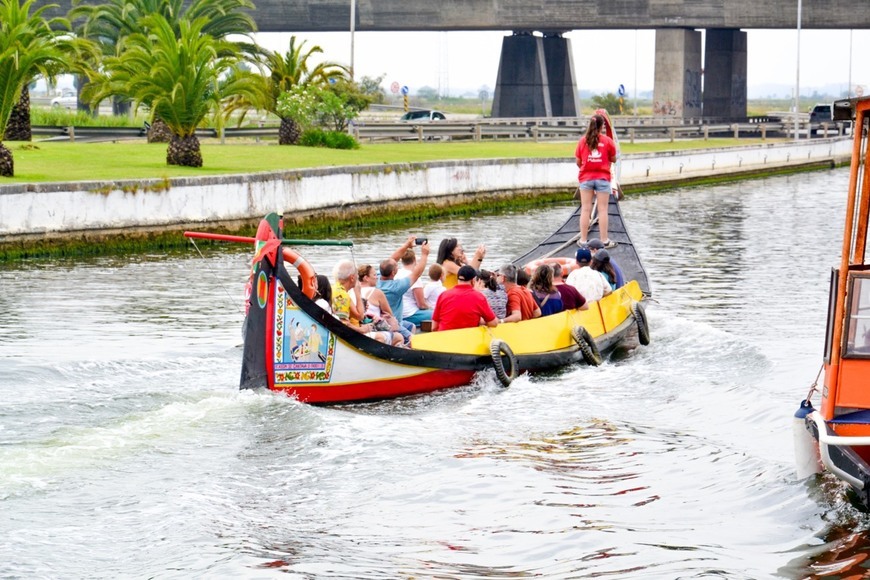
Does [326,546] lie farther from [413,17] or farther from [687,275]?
[413,17]

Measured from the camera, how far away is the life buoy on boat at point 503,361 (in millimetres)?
Result: 14133

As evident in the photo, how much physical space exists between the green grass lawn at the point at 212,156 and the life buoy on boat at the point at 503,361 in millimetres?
14125

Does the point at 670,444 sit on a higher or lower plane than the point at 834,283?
lower

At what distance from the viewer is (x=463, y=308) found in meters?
14.4

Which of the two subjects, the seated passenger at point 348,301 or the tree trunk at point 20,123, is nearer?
the seated passenger at point 348,301

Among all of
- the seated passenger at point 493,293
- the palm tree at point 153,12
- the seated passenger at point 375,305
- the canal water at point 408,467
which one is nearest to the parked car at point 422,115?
the palm tree at point 153,12

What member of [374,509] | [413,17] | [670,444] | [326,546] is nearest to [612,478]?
[670,444]

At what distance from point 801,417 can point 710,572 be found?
1.93 meters

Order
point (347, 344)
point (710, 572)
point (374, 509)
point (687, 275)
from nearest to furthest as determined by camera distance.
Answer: point (710, 572) < point (374, 509) < point (347, 344) < point (687, 275)

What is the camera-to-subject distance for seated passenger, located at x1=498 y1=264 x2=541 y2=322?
15.1 metres

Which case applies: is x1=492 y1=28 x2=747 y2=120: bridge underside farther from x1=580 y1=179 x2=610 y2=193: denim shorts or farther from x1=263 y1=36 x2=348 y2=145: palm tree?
x1=580 y1=179 x2=610 y2=193: denim shorts

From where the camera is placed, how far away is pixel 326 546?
931 cm

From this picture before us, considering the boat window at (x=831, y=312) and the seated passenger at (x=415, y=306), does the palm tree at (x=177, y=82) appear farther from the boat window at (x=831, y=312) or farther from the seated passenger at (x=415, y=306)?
the boat window at (x=831, y=312)

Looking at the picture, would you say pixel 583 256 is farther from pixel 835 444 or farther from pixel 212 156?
pixel 212 156
